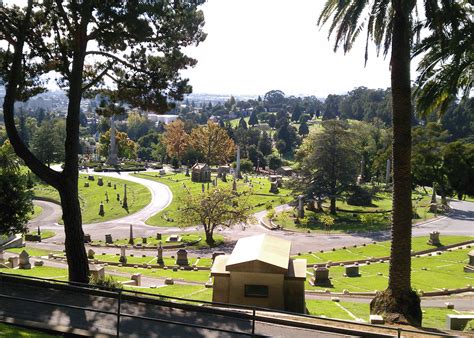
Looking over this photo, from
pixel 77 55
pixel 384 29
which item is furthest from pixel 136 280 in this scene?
pixel 384 29

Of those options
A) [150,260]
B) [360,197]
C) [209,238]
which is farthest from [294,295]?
[360,197]

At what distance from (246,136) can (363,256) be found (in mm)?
84068

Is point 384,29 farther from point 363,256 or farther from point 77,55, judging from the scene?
point 363,256

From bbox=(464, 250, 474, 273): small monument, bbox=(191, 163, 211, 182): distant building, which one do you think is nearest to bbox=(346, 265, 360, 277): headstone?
bbox=(464, 250, 474, 273): small monument

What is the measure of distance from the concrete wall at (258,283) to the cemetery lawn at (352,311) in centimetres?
188

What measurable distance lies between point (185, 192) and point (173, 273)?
2166 centimetres

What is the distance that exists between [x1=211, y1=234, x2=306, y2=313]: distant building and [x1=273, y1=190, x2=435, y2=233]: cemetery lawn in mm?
32395

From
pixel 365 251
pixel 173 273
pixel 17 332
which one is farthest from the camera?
pixel 365 251

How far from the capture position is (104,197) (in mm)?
70500

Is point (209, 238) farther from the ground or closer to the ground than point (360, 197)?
closer to the ground

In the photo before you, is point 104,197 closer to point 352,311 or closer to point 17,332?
point 352,311

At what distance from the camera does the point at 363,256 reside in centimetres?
3656

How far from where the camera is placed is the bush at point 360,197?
5638cm

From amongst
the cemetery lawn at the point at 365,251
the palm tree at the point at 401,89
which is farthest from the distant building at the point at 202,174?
the palm tree at the point at 401,89
